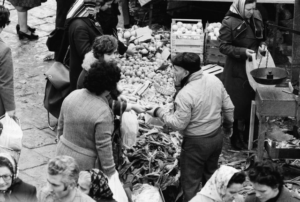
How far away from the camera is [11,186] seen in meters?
5.00

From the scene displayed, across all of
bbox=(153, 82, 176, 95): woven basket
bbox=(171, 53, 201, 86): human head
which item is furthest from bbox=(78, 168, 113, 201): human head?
bbox=(153, 82, 176, 95): woven basket

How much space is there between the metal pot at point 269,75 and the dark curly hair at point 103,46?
1.60 metres

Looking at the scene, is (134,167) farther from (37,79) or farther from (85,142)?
(37,79)

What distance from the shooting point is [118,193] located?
18.6 ft

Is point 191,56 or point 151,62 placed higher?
point 191,56

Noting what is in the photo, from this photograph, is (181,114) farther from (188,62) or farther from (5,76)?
(5,76)

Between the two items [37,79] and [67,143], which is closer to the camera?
[67,143]

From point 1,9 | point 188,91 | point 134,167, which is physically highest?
point 1,9

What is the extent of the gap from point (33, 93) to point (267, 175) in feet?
15.3

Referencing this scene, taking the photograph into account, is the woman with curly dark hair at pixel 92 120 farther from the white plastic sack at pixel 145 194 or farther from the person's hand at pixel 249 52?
the person's hand at pixel 249 52

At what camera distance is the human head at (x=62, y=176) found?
4.71 metres

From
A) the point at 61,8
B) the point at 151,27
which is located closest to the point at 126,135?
the point at 61,8

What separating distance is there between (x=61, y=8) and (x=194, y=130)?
4212 mm

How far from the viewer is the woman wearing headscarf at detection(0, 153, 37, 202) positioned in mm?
4902
